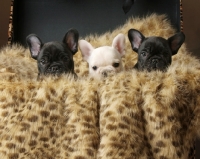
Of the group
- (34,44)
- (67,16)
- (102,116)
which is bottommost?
(102,116)

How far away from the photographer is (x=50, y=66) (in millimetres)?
1035

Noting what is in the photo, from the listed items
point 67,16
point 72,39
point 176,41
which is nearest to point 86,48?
point 72,39

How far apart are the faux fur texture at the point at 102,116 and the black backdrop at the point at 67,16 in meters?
0.67

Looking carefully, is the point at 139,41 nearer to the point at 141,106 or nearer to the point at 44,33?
the point at 141,106

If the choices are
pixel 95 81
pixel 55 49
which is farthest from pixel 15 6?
pixel 95 81

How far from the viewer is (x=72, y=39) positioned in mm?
1122

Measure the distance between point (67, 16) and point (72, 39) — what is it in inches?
18.4

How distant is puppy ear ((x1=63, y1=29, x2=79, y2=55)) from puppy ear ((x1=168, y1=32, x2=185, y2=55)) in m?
0.29

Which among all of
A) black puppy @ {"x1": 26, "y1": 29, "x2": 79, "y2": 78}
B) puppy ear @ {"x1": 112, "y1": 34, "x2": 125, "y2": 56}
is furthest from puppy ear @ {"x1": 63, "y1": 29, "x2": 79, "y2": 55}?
puppy ear @ {"x1": 112, "y1": 34, "x2": 125, "y2": 56}

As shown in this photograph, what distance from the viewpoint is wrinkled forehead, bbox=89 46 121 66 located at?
1100 millimetres

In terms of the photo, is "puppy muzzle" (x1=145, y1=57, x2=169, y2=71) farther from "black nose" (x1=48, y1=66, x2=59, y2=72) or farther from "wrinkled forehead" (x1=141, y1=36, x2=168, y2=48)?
"black nose" (x1=48, y1=66, x2=59, y2=72)

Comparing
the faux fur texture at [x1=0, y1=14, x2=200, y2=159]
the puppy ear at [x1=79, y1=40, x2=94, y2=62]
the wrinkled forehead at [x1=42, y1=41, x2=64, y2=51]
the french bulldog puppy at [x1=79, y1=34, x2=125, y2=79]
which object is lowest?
the faux fur texture at [x1=0, y1=14, x2=200, y2=159]

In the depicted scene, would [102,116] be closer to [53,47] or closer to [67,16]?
[53,47]

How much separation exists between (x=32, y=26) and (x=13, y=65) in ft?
1.36
